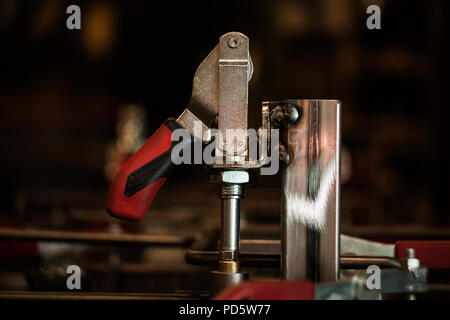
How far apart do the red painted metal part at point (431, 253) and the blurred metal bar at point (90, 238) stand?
1.91 feet

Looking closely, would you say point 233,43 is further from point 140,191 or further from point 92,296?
point 92,296

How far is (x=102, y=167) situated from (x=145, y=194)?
19.2 feet

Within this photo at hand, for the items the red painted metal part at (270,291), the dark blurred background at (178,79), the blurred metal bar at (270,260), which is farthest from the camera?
the dark blurred background at (178,79)

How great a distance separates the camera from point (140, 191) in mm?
835

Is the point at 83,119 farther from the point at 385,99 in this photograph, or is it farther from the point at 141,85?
the point at 385,99

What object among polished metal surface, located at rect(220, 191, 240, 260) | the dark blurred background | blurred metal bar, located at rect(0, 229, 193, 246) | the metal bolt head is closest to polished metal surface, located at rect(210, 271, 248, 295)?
polished metal surface, located at rect(220, 191, 240, 260)

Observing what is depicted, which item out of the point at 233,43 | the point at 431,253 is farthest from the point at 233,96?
the point at 431,253

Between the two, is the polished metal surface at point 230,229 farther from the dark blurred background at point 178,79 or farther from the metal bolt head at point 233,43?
the dark blurred background at point 178,79

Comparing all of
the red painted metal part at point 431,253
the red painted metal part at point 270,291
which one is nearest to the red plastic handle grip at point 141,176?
the red painted metal part at point 270,291

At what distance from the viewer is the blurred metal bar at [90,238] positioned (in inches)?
53.5

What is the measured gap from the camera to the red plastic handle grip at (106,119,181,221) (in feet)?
2.72

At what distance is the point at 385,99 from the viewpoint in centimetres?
611

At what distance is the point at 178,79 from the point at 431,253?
17.9ft
